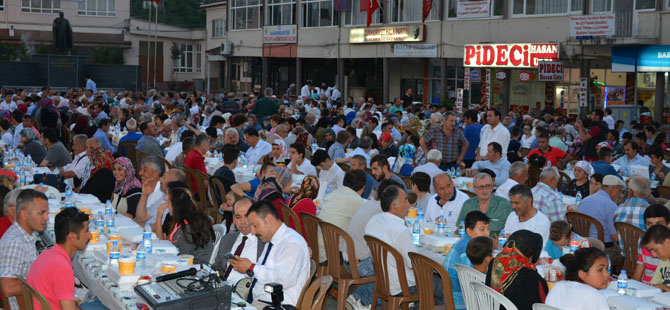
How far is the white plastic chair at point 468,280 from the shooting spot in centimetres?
574

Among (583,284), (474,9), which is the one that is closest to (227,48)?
(474,9)

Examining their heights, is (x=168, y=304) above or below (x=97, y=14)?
below

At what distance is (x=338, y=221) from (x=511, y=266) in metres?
3.00

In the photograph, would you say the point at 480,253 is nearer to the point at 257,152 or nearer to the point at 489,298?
the point at 489,298

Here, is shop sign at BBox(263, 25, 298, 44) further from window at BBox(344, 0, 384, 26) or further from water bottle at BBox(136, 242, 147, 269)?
water bottle at BBox(136, 242, 147, 269)

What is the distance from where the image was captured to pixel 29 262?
608 centimetres

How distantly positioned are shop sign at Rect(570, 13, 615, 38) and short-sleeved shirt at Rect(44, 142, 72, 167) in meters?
15.3

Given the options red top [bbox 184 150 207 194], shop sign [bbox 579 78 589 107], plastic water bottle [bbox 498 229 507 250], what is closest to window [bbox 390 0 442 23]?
shop sign [bbox 579 78 589 107]

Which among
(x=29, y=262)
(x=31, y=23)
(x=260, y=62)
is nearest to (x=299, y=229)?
(x=29, y=262)

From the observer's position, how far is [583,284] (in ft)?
17.3

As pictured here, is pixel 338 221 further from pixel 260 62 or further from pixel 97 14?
pixel 97 14

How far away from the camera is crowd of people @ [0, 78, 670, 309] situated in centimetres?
556

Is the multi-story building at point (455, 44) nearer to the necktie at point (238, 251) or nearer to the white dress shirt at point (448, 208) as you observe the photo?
the white dress shirt at point (448, 208)

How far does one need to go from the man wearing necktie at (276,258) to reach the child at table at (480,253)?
120cm
